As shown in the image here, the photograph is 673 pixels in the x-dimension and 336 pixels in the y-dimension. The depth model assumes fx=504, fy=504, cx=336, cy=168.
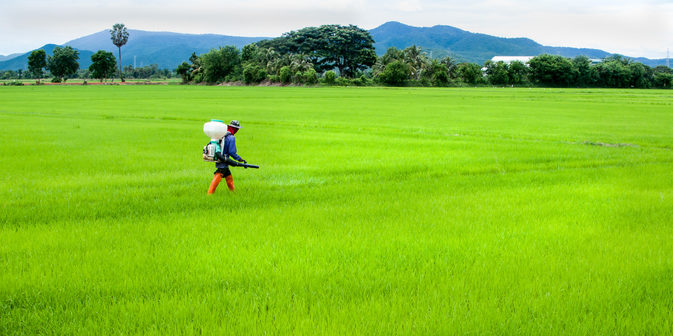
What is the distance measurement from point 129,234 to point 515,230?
502cm

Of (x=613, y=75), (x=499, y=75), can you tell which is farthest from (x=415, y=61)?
(x=613, y=75)

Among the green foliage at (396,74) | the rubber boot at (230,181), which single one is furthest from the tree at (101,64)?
the rubber boot at (230,181)

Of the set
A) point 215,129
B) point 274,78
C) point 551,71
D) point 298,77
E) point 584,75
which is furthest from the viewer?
point 274,78

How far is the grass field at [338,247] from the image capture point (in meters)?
4.14

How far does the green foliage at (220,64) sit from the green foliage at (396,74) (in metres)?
40.8

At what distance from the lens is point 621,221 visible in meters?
7.17

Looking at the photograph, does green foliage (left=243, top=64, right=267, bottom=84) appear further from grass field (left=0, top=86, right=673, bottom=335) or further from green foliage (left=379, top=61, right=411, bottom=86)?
grass field (left=0, top=86, right=673, bottom=335)

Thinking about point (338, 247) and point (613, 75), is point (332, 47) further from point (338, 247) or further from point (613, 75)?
point (338, 247)

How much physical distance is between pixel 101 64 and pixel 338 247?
15478cm

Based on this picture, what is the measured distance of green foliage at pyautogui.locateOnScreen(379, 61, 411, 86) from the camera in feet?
331

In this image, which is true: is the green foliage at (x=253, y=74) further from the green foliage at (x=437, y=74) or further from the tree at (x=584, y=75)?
the tree at (x=584, y=75)

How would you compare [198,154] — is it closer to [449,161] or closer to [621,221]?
[449,161]

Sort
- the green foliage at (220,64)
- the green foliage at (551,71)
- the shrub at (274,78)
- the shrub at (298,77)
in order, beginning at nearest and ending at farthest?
the green foliage at (551,71) → the shrub at (298,77) → the shrub at (274,78) → the green foliage at (220,64)

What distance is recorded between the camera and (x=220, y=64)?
127 metres
